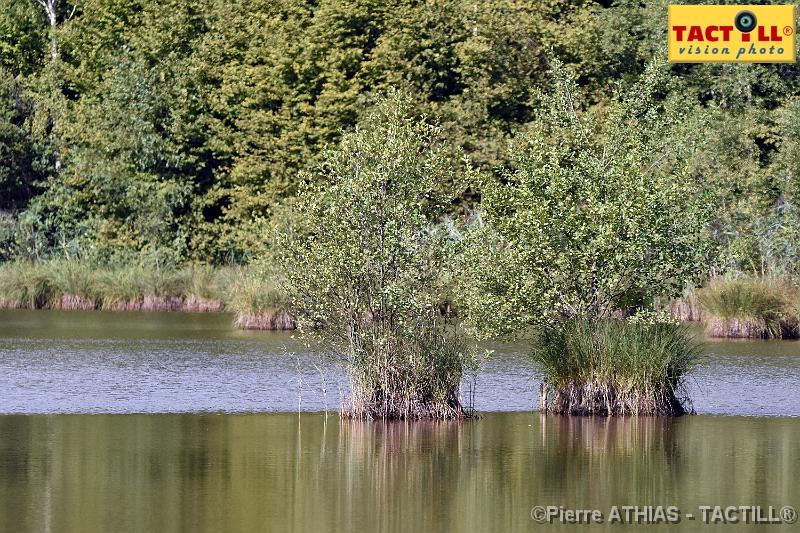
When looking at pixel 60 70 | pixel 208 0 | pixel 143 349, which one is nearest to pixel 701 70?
pixel 208 0

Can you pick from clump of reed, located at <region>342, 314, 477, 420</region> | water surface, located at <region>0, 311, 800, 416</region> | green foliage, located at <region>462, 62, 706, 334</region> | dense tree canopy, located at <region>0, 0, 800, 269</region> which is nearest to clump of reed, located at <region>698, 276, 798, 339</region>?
water surface, located at <region>0, 311, 800, 416</region>

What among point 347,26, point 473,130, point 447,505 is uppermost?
point 347,26

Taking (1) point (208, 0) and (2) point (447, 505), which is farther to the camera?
(1) point (208, 0)

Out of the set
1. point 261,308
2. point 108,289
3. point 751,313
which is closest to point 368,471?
point 751,313

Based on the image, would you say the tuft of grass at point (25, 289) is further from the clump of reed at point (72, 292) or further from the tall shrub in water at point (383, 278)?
the tall shrub in water at point (383, 278)

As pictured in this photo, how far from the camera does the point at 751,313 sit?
1441 inches

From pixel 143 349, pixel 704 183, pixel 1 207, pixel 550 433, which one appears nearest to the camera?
pixel 550 433

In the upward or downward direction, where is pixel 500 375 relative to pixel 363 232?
downward

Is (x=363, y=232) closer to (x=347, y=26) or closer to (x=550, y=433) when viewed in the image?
(x=550, y=433)

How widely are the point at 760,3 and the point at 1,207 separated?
28.7 metres

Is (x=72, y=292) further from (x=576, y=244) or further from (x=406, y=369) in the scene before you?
(x=406, y=369)

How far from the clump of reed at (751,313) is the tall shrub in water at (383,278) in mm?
15808

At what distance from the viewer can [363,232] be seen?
21.7m

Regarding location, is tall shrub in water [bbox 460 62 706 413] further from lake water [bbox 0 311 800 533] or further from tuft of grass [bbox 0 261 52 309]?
tuft of grass [bbox 0 261 52 309]
